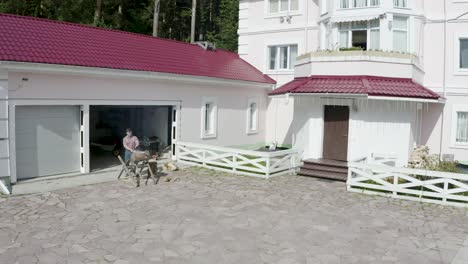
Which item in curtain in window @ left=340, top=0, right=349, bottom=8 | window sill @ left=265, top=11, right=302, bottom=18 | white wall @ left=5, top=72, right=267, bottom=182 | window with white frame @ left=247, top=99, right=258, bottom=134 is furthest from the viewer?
window sill @ left=265, top=11, right=302, bottom=18

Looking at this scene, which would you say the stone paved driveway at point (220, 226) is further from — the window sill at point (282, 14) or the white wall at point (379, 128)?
the window sill at point (282, 14)

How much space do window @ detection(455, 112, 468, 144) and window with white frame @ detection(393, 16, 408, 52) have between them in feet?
13.3

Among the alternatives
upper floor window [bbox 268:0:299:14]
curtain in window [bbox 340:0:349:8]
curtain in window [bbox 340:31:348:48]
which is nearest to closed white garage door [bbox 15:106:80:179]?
curtain in window [bbox 340:31:348:48]

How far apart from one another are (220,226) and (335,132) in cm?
898

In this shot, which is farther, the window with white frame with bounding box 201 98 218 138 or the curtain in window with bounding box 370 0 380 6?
the window with white frame with bounding box 201 98 218 138

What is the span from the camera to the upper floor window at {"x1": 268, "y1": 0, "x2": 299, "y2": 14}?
75.2 feet

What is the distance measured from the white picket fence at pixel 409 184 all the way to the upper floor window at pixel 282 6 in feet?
39.8

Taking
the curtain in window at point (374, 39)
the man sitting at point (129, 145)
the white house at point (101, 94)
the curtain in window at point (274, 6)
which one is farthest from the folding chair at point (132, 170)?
the curtain in window at point (274, 6)

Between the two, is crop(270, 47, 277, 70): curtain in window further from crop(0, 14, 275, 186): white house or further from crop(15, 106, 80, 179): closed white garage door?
crop(15, 106, 80, 179): closed white garage door

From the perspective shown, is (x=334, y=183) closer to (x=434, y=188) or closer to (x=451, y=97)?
(x=434, y=188)

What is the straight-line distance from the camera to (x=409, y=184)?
40.9 ft

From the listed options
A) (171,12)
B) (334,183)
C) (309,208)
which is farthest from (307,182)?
(171,12)

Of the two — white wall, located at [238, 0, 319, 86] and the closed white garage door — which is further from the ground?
white wall, located at [238, 0, 319, 86]

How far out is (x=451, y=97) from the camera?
739 inches
